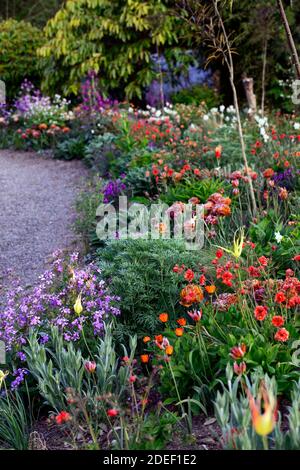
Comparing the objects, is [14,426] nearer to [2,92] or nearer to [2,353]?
[2,353]

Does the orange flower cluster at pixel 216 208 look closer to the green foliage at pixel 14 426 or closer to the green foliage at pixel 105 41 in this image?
the green foliage at pixel 14 426

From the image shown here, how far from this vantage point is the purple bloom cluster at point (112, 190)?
6.10 metres

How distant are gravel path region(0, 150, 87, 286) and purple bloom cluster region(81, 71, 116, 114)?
1.09 metres

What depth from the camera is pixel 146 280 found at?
3715 millimetres

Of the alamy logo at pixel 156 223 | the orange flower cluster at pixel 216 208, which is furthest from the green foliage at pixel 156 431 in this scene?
the orange flower cluster at pixel 216 208

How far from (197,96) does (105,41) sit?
189cm

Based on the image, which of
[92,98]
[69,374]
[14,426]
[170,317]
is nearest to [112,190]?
[170,317]

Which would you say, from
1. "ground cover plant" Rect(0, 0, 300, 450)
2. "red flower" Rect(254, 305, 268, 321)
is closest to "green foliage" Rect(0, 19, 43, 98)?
"ground cover plant" Rect(0, 0, 300, 450)

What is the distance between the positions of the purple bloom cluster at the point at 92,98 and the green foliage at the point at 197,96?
1.40 meters

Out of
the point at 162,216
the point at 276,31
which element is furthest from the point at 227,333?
the point at 276,31

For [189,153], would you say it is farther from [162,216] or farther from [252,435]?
[252,435]

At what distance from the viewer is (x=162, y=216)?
16.3 feet

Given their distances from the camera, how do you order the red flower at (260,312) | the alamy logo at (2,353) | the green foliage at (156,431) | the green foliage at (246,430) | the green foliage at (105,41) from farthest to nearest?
the green foliage at (105,41) < the alamy logo at (2,353) < the red flower at (260,312) < the green foliage at (156,431) < the green foliage at (246,430)

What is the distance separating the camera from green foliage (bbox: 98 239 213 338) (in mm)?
3637
